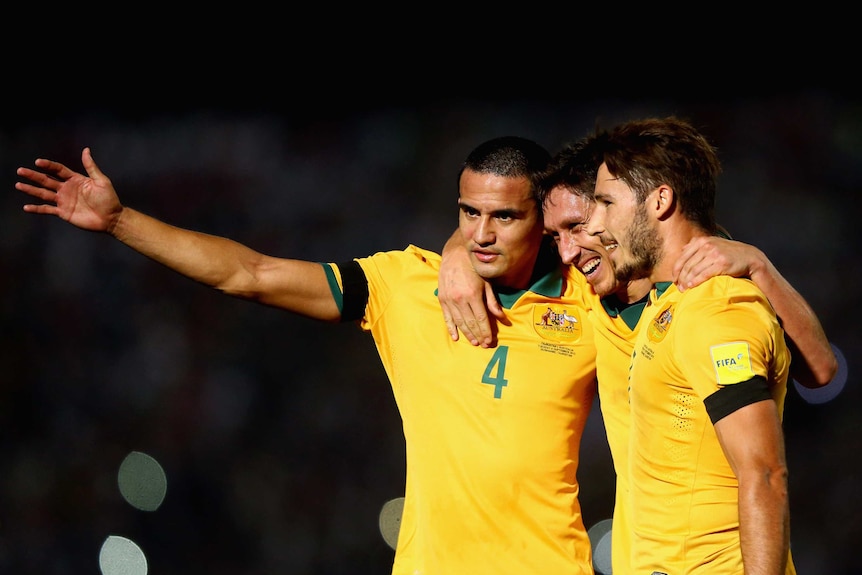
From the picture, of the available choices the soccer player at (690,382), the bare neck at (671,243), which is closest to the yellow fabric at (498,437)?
the soccer player at (690,382)

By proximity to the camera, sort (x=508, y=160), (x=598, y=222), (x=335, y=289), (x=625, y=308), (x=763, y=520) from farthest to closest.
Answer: (x=508, y=160) → (x=335, y=289) → (x=625, y=308) → (x=598, y=222) → (x=763, y=520)

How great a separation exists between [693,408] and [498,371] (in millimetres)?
874

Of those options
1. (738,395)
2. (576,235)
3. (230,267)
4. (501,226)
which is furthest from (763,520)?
(230,267)

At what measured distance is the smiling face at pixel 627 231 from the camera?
2.45m

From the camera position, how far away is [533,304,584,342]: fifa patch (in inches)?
119

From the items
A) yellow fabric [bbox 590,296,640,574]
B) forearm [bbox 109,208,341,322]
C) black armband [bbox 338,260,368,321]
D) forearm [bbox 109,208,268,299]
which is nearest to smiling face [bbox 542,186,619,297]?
yellow fabric [bbox 590,296,640,574]

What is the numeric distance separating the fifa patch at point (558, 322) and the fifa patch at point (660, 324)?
70 cm

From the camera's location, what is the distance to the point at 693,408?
2.20 meters

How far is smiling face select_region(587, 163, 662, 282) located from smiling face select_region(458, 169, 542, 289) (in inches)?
22.4

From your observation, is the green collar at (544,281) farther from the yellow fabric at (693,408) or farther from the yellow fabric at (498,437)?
the yellow fabric at (693,408)

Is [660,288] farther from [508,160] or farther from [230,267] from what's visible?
[230,267]

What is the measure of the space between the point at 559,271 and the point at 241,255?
40.8 inches

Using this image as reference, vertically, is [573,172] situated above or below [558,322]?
above

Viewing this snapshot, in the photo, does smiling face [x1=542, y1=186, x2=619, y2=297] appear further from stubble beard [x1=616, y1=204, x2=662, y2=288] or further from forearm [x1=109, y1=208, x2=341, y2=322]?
forearm [x1=109, y1=208, x2=341, y2=322]
